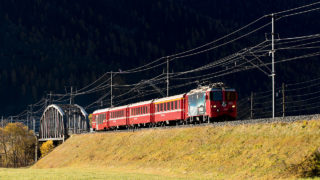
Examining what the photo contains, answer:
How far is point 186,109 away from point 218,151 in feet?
49.3

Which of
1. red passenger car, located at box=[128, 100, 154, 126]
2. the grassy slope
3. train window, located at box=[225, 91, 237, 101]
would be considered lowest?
the grassy slope

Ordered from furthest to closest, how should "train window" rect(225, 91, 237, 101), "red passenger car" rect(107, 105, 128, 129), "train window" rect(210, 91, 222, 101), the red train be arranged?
1. "red passenger car" rect(107, 105, 128, 129)
2. "train window" rect(225, 91, 237, 101)
3. the red train
4. "train window" rect(210, 91, 222, 101)

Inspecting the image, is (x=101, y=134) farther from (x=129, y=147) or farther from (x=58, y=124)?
(x=58, y=124)

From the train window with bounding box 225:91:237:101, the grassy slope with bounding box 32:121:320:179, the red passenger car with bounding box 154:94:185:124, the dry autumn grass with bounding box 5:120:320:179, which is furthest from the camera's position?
the red passenger car with bounding box 154:94:185:124

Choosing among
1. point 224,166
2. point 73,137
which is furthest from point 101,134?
point 224,166

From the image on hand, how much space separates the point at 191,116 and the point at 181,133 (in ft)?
11.0

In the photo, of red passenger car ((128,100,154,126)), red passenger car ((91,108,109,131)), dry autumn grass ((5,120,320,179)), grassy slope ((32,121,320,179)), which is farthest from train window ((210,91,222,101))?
red passenger car ((91,108,109,131))

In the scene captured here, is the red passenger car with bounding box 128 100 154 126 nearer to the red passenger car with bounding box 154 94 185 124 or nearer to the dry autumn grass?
the red passenger car with bounding box 154 94 185 124

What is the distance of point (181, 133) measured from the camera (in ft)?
167

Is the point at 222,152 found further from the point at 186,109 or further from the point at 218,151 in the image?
the point at 186,109

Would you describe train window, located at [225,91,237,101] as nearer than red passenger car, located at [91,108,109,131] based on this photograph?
Yes

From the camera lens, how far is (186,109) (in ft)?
180

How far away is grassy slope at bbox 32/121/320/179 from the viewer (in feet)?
107

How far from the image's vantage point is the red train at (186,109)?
49625mm
